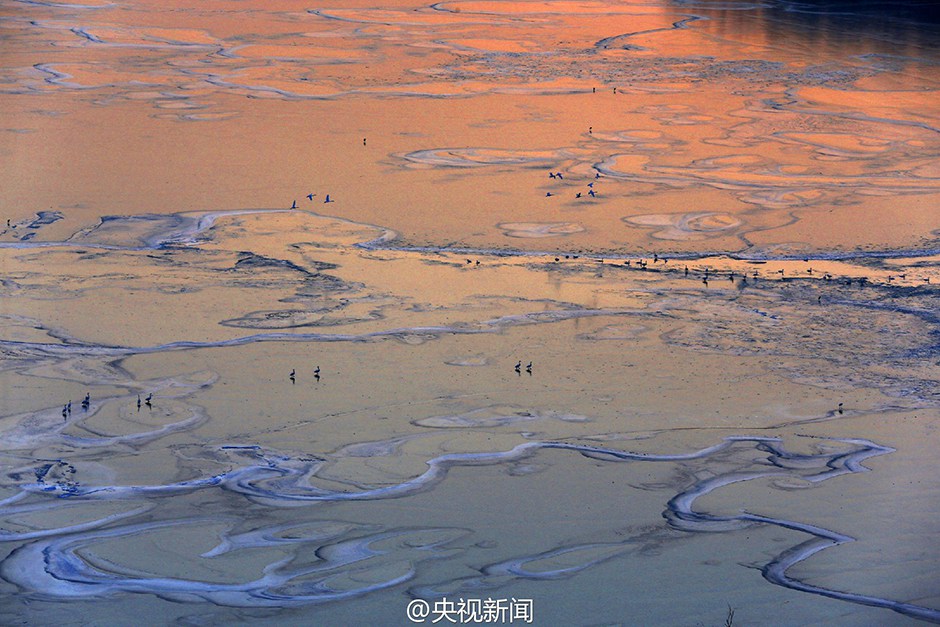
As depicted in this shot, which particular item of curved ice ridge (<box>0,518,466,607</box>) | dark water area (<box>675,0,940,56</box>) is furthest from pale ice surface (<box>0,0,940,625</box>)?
dark water area (<box>675,0,940,56</box>)

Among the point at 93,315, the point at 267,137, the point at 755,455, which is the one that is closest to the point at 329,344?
the point at 93,315

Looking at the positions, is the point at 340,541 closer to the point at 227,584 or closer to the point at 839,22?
the point at 227,584

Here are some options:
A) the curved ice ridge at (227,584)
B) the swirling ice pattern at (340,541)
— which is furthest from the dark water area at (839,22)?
the curved ice ridge at (227,584)

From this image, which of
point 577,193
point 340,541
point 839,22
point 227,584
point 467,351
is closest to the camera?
point 227,584

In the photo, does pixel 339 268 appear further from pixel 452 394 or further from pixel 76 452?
pixel 76 452

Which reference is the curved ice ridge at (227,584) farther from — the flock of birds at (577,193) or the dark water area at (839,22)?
the dark water area at (839,22)

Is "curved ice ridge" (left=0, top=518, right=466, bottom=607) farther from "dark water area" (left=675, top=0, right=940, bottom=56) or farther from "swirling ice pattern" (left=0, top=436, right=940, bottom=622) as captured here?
"dark water area" (left=675, top=0, right=940, bottom=56)

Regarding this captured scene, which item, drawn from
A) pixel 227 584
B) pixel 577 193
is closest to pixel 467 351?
pixel 227 584

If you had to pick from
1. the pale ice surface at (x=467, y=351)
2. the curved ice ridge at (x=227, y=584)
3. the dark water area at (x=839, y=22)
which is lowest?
the curved ice ridge at (x=227, y=584)
